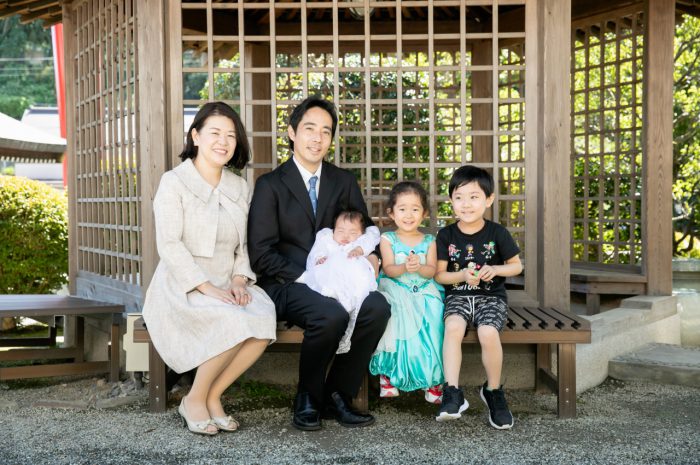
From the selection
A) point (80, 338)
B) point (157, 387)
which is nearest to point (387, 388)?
point (157, 387)

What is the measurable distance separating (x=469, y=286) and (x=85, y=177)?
132 inches

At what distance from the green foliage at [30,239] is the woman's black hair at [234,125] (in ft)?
14.5

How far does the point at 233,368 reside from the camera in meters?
3.40

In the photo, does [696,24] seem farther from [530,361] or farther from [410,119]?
[530,361]

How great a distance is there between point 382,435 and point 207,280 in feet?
3.60

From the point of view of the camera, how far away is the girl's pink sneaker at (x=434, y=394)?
11.6ft

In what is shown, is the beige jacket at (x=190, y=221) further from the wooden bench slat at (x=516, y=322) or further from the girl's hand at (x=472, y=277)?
the wooden bench slat at (x=516, y=322)

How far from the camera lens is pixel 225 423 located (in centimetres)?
336

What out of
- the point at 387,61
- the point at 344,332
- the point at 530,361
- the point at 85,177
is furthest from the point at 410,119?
the point at 344,332

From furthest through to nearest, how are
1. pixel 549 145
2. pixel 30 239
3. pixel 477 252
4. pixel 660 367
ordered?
pixel 30 239 < pixel 660 367 < pixel 549 145 < pixel 477 252

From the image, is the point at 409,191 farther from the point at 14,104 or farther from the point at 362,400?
the point at 14,104

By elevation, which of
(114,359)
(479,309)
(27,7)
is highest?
(27,7)

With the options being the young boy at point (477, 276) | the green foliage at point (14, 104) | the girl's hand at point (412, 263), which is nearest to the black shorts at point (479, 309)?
the young boy at point (477, 276)

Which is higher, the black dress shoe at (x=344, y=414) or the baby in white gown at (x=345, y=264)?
the baby in white gown at (x=345, y=264)
